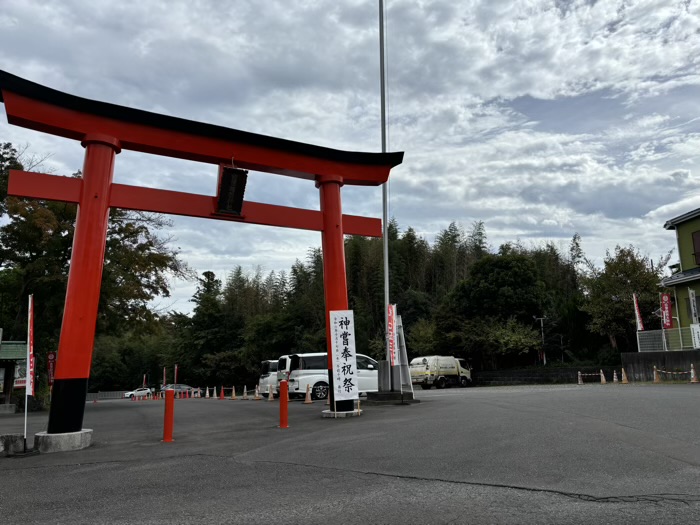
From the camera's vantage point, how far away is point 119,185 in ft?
30.7

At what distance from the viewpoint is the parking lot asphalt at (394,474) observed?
3.94 m

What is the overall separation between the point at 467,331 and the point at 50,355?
2303 cm

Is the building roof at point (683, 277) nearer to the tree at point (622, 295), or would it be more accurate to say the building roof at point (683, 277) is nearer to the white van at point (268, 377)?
the tree at point (622, 295)

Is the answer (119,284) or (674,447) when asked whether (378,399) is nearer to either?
(674,447)

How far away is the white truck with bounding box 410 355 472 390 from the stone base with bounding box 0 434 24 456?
856 inches

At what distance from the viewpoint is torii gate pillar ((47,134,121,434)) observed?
8.19 metres

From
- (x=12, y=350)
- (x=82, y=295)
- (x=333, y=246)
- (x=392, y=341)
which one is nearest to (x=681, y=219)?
(x=392, y=341)

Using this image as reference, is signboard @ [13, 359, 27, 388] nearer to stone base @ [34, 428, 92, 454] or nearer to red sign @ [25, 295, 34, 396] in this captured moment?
red sign @ [25, 295, 34, 396]

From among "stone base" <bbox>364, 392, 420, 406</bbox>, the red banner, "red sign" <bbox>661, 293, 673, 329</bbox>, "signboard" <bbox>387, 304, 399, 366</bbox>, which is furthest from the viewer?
"red sign" <bbox>661, 293, 673, 329</bbox>

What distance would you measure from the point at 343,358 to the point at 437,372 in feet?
59.5

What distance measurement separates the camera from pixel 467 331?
33.0 metres

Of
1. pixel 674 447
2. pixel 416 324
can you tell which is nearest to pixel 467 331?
pixel 416 324

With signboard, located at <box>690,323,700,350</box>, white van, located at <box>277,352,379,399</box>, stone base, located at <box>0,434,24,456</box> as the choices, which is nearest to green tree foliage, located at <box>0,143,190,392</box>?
white van, located at <box>277,352,379,399</box>

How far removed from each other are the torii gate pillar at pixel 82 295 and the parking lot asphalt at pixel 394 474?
839 millimetres
